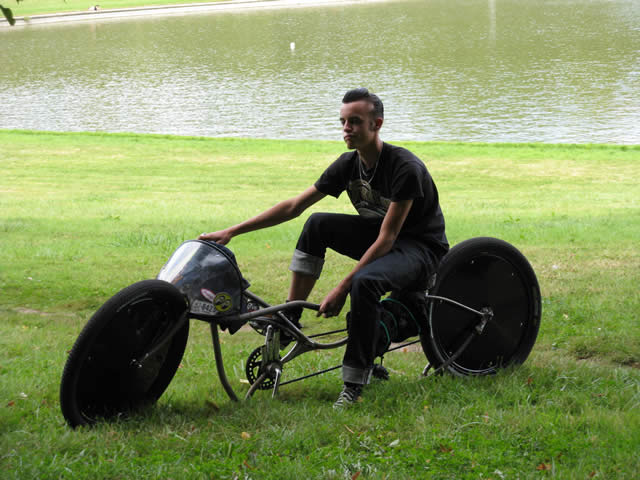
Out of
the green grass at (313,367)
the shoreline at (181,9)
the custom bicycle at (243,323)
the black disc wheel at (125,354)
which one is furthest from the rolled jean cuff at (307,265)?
the shoreline at (181,9)

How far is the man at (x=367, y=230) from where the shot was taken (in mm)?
3861

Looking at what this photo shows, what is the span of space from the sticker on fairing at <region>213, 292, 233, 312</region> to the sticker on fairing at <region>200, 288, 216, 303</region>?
0.05ft

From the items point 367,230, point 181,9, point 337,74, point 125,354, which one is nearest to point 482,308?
point 367,230

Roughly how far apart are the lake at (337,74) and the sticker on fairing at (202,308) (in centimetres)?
1784

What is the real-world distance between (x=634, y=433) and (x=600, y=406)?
377 millimetres

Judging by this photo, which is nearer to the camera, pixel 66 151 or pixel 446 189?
pixel 446 189

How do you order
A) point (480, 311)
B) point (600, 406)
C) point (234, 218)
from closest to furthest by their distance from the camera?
point (600, 406) < point (480, 311) < point (234, 218)

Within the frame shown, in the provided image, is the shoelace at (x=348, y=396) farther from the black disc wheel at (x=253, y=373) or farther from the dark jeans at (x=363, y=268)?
the black disc wheel at (x=253, y=373)

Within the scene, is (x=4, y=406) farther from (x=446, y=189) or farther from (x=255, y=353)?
(x=446, y=189)

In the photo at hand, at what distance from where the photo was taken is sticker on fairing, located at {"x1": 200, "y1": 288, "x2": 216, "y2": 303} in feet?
11.9

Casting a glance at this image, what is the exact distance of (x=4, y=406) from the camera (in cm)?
376

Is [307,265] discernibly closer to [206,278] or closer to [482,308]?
[206,278]

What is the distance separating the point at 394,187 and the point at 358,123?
0.40 meters

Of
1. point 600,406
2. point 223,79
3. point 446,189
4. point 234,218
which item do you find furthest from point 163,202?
point 223,79
